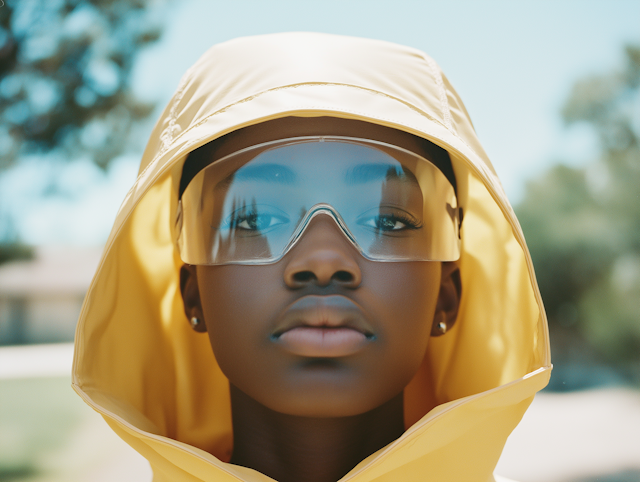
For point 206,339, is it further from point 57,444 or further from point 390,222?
point 57,444

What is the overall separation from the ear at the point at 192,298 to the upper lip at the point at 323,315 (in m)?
0.35

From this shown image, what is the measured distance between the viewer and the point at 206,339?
68.3 inches

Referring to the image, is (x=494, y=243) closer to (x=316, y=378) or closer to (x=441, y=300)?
(x=441, y=300)

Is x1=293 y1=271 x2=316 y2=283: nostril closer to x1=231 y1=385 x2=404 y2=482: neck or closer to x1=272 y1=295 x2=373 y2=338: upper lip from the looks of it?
x1=272 y1=295 x2=373 y2=338: upper lip

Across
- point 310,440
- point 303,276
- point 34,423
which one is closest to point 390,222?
point 303,276

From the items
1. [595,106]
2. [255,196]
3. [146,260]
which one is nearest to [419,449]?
[255,196]

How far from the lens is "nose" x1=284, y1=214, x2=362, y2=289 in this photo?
1.16m

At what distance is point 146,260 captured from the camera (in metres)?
1.63

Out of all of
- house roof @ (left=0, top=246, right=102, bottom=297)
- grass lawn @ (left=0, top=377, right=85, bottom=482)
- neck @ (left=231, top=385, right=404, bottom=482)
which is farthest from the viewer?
house roof @ (left=0, top=246, right=102, bottom=297)

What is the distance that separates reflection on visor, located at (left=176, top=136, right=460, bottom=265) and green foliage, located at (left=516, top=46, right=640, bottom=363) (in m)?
12.0

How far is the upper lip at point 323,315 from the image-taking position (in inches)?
44.6

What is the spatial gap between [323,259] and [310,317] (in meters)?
0.13

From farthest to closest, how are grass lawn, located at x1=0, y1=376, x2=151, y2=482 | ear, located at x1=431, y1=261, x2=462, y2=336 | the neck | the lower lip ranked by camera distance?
grass lawn, located at x1=0, y1=376, x2=151, y2=482 → ear, located at x1=431, y1=261, x2=462, y2=336 → the neck → the lower lip

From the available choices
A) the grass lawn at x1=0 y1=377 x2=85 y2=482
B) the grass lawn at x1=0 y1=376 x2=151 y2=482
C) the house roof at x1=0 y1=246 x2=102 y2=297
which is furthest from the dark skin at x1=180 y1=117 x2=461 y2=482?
the house roof at x1=0 y1=246 x2=102 y2=297
